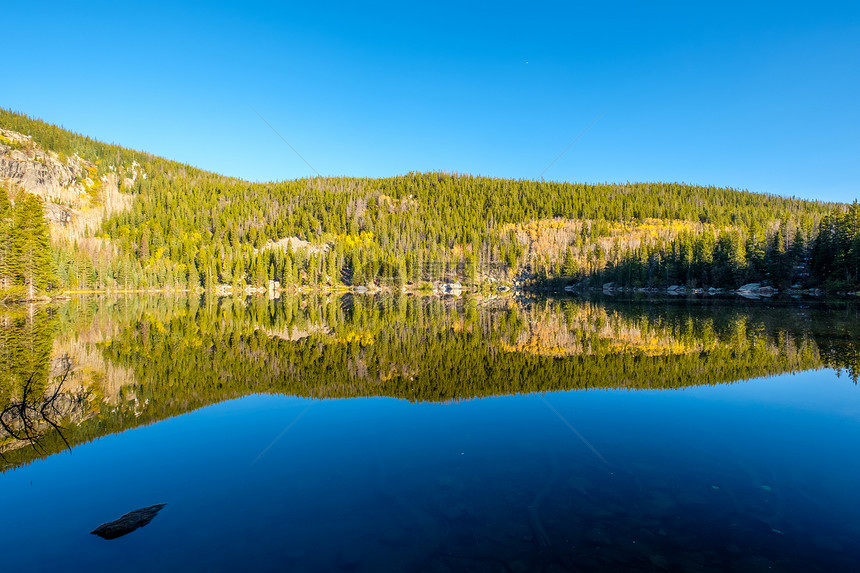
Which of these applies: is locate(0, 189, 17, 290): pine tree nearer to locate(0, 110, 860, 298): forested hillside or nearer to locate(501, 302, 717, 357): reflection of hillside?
locate(0, 110, 860, 298): forested hillside

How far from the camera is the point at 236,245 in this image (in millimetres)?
129625

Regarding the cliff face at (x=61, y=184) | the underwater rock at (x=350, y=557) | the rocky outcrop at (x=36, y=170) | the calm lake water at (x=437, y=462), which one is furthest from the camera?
the rocky outcrop at (x=36, y=170)

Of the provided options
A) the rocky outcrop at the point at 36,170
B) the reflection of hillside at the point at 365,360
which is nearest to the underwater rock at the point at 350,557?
the reflection of hillside at the point at 365,360

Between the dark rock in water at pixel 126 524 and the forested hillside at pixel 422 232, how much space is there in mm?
62702

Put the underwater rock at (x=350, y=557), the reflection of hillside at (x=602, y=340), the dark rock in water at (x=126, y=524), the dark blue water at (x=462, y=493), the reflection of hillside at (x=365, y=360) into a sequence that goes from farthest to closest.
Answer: the reflection of hillside at (x=602, y=340) → the reflection of hillside at (x=365, y=360) → the dark rock in water at (x=126, y=524) → the dark blue water at (x=462, y=493) → the underwater rock at (x=350, y=557)

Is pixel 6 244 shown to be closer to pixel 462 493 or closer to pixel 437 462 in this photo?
pixel 437 462

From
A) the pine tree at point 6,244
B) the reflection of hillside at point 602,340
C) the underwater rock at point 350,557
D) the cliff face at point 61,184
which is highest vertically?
the cliff face at point 61,184

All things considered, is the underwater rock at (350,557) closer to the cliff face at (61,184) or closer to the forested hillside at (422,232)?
the forested hillside at (422,232)

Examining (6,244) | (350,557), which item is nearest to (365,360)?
(350,557)

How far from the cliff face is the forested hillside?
4.80 feet

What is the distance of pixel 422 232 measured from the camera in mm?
150250

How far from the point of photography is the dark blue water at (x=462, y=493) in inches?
211

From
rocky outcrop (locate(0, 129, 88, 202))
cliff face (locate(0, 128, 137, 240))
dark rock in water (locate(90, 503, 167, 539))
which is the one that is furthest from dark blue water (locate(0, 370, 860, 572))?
rocky outcrop (locate(0, 129, 88, 202))

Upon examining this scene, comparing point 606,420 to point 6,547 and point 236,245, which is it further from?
point 236,245
